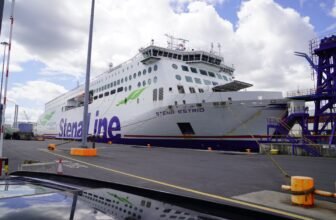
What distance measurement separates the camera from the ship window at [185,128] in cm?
2523

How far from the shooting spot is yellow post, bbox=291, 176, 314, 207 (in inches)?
215

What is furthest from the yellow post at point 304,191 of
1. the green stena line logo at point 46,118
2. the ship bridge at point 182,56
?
the green stena line logo at point 46,118

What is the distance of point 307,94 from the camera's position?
81.0 feet

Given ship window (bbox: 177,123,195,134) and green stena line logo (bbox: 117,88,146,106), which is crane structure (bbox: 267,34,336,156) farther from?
green stena line logo (bbox: 117,88,146,106)

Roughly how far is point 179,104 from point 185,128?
6.91ft

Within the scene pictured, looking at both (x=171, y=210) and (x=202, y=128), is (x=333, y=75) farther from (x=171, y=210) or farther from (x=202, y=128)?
(x=171, y=210)

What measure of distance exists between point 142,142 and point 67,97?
2899 centimetres

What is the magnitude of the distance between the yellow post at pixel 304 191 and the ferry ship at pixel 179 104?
16.2 m

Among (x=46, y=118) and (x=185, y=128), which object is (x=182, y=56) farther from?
(x=46, y=118)

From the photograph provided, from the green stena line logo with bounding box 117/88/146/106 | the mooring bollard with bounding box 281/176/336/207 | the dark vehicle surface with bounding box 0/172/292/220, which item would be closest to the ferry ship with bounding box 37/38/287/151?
the green stena line logo with bounding box 117/88/146/106

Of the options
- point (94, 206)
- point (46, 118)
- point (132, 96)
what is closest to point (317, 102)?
point (132, 96)

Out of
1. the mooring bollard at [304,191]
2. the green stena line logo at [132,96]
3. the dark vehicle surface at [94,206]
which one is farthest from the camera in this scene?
the green stena line logo at [132,96]

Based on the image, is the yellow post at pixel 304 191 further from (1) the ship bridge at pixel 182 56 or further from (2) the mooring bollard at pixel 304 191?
(1) the ship bridge at pixel 182 56

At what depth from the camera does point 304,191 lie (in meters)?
5.45
